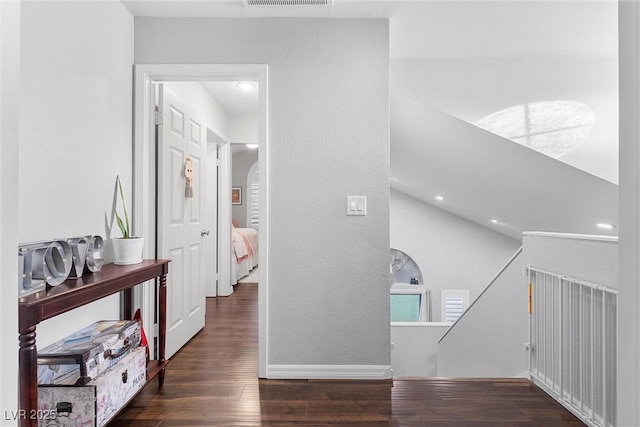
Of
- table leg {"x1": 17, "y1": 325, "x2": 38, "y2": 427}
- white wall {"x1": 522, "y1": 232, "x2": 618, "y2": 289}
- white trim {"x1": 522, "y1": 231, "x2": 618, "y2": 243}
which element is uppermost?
white trim {"x1": 522, "y1": 231, "x2": 618, "y2": 243}

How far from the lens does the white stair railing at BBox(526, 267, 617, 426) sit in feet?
5.95

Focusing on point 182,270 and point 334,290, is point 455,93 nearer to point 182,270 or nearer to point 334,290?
point 334,290

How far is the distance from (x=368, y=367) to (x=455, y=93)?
222 centimetres

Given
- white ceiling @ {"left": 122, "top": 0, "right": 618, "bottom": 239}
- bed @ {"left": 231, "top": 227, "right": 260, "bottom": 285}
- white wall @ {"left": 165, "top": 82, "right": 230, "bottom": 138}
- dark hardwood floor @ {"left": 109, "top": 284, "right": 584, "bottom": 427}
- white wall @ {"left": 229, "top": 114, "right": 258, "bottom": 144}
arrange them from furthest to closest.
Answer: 1. bed @ {"left": 231, "top": 227, "right": 260, "bottom": 285}
2. white wall @ {"left": 229, "top": 114, "right": 258, "bottom": 144}
3. white wall @ {"left": 165, "top": 82, "right": 230, "bottom": 138}
4. white ceiling @ {"left": 122, "top": 0, "right": 618, "bottom": 239}
5. dark hardwood floor @ {"left": 109, "top": 284, "right": 584, "bottom": 427}

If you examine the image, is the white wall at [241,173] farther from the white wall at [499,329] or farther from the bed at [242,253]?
the white wall at [499,329]

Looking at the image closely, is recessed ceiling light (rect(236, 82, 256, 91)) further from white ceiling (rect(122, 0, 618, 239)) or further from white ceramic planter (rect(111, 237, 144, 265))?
white ceramic planter (rect(111, 237, 144, 265))

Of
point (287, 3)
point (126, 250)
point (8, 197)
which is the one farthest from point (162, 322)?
point (287, 3)

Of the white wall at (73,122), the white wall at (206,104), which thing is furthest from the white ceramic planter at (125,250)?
the white wall at (206,104)

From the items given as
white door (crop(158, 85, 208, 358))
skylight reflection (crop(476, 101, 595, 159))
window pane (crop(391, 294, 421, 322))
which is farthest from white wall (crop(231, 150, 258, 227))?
skylight reflection (crop(476, 101, 595, 159))

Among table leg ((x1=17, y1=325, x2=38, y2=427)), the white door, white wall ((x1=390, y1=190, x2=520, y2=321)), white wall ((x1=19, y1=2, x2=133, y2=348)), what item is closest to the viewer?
table leg ((x1=17, y1=325, x2=38, y2=427))

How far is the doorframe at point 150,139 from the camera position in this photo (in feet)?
8.18

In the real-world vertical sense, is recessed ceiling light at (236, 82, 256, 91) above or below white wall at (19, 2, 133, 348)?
above

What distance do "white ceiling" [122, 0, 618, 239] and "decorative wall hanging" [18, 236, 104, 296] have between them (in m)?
1.52

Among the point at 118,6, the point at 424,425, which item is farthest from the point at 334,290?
the point at 118,6
